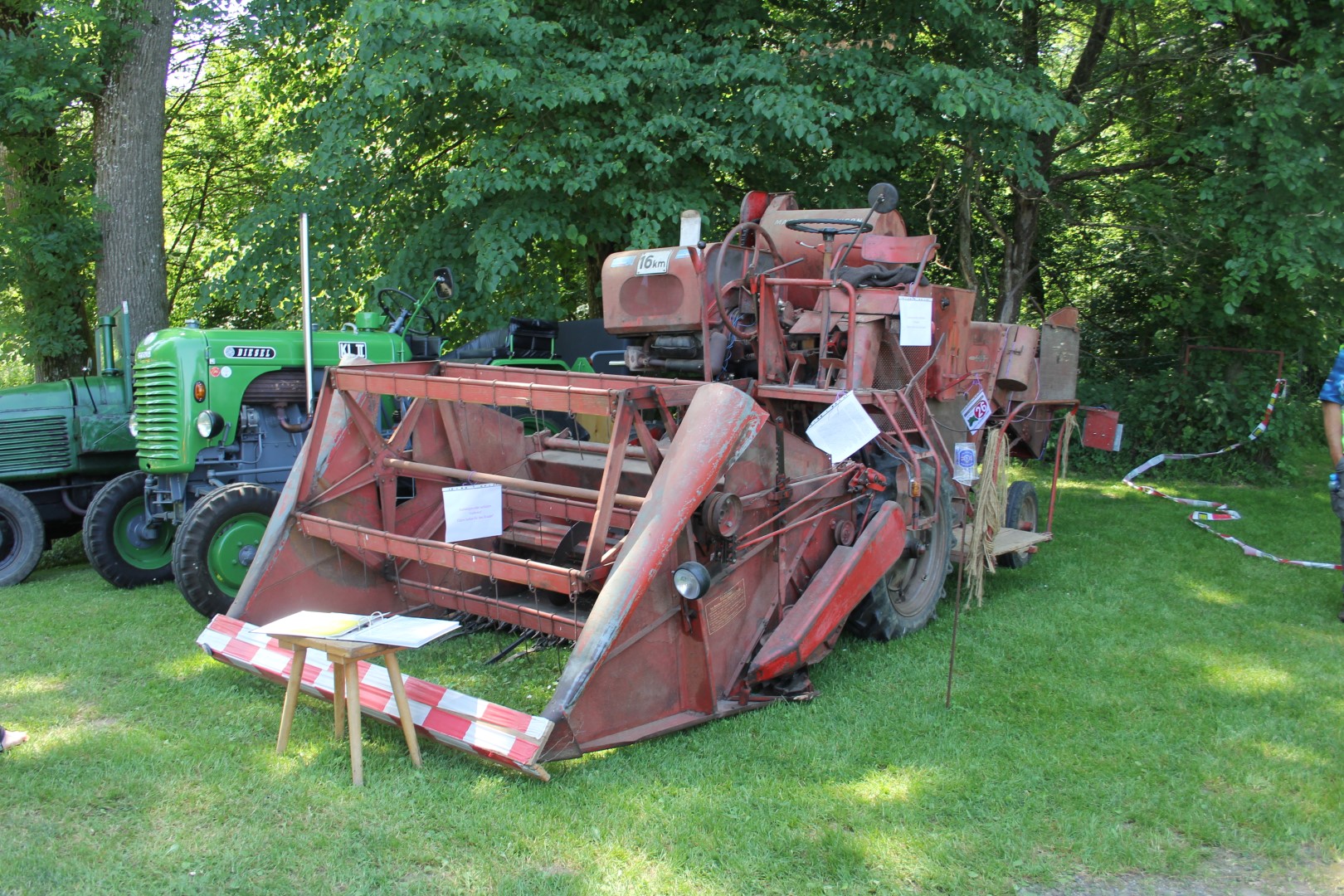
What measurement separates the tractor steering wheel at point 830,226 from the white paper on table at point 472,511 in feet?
7.94

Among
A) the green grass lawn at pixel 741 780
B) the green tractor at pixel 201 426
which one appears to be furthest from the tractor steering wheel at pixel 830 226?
the green tractor at pixel 201 426

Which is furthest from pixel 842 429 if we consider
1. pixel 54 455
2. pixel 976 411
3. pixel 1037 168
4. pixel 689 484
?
pixel 1037 168

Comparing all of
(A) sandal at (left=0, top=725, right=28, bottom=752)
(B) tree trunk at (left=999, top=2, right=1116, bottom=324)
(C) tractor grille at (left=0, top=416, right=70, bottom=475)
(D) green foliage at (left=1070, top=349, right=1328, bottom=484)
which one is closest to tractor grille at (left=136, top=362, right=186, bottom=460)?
(C) tractor grille at (left=0, top=416, right=70, bottom=475)

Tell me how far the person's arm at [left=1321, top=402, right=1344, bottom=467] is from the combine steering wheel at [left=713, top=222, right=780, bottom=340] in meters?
3.39

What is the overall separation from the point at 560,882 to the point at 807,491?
2367mm

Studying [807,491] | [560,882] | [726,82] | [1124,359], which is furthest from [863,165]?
[560,882]

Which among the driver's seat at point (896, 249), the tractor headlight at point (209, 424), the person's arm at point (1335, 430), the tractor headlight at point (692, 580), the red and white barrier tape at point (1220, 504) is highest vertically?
the driver's seat at point (896, 249)

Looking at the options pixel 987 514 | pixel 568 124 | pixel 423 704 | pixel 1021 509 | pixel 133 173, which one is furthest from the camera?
pixel 133 173

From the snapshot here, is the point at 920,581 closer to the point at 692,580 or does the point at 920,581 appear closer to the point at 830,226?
the point at 830,226

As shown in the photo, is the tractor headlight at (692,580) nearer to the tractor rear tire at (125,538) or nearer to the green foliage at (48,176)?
the tractor rear tire at (125,538)

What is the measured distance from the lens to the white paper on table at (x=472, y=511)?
14.1ft

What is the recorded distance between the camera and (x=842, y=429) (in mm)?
4605

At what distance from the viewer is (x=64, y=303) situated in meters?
9.88

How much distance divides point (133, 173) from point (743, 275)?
6605 millimetres
